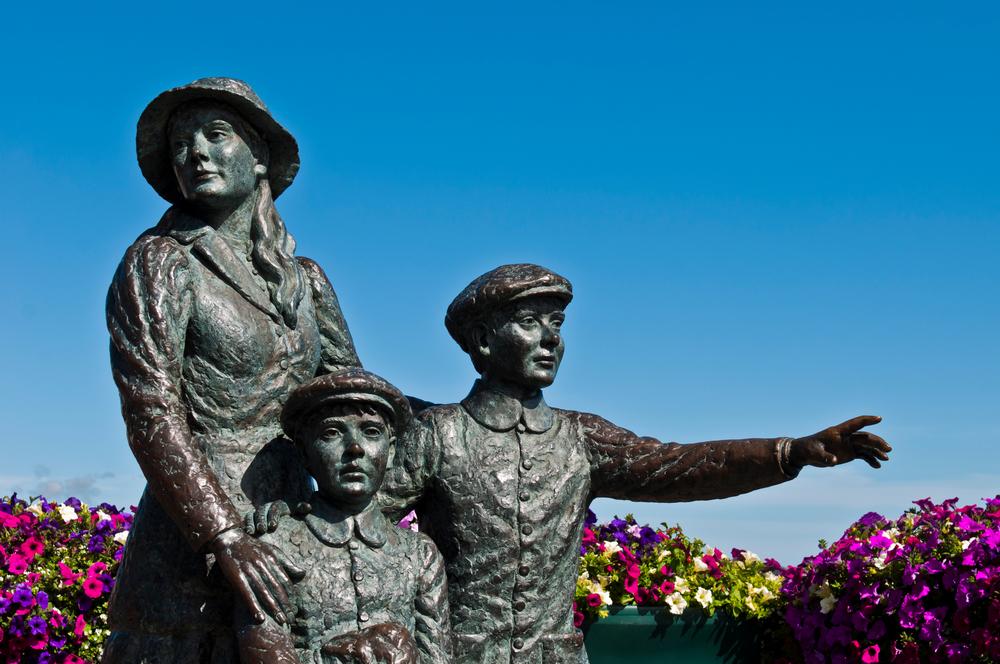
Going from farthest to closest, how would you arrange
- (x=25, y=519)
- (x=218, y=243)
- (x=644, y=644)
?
(x=25, y=519) < (x=644, y=644) < (x=218, y=243)

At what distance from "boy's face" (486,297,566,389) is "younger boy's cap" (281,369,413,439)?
627 millimetres

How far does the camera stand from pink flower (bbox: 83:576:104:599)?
20.0 ft

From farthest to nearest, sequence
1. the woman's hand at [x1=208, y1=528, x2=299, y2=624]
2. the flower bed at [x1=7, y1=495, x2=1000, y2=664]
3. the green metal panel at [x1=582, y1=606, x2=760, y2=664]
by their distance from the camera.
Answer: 1. the green metal panel at [x1=582, y1=606, x2=760, y2=664]
2. the flower bed at [x1=7, y1=495, x2=1000, y2=664]
3. the woman's hand at [x1=208, y1=528, x2=299, y2=624]

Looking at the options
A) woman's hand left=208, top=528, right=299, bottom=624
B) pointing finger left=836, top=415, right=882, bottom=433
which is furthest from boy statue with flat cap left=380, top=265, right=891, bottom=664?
woman's hand left=208, top=528, right=299, bottom=624

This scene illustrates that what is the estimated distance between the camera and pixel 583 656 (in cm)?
426

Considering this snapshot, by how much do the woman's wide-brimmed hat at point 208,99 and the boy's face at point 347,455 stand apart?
1201 mm

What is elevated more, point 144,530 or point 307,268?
point 307,268

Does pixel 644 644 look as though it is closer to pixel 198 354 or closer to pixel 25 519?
pixel 198 354

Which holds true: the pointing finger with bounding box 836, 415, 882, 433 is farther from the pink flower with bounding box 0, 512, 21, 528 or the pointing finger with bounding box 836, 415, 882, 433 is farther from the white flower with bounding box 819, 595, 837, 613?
the pink flower with bounding box 0, 512, 21, 528

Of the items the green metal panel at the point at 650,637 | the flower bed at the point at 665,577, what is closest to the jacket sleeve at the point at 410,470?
the flower bed at the point at 665,577

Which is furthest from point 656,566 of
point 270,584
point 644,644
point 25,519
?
point 25,519

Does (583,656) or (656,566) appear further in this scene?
(656,566)

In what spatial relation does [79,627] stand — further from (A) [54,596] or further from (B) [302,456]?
(B) [302,456]

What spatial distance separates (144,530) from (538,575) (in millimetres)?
1457
